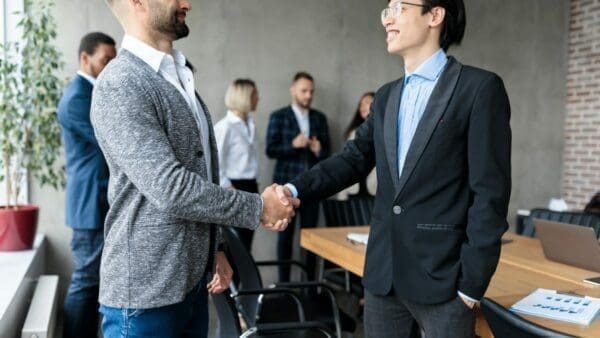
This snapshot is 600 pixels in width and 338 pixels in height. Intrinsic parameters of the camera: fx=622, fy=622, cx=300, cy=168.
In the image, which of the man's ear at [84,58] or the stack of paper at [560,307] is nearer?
the stack of paper at [560,307]

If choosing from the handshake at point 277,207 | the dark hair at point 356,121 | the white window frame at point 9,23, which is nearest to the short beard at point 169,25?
the handshake at point 277,207

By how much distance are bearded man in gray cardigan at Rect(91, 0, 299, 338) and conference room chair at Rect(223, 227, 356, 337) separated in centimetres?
115

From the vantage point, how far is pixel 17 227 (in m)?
4.12

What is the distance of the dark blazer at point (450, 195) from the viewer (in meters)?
1.68

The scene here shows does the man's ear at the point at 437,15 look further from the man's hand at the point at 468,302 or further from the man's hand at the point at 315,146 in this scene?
the man's hand at the point at 315,146

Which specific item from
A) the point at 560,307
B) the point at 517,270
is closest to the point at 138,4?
the point at 560,307

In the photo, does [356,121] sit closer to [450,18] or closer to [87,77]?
[87,77]

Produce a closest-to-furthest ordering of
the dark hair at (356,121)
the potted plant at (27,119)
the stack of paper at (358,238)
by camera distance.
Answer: the stack of paper at (358,238), the potted plant at (27,119), the dark hair at (356,121)

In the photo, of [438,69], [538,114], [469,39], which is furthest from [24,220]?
[538,114]

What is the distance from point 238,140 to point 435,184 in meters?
3.49

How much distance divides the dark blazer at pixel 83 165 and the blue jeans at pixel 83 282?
0.09 metres

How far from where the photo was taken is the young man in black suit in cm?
168

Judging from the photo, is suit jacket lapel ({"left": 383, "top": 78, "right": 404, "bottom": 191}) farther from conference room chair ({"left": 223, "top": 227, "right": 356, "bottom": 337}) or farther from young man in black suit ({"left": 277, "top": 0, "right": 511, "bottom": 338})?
conference room chair ({"left": 223, "top": 227, "right": 356, "bottom": 337})

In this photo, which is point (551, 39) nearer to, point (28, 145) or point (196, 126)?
point (28, 145)
